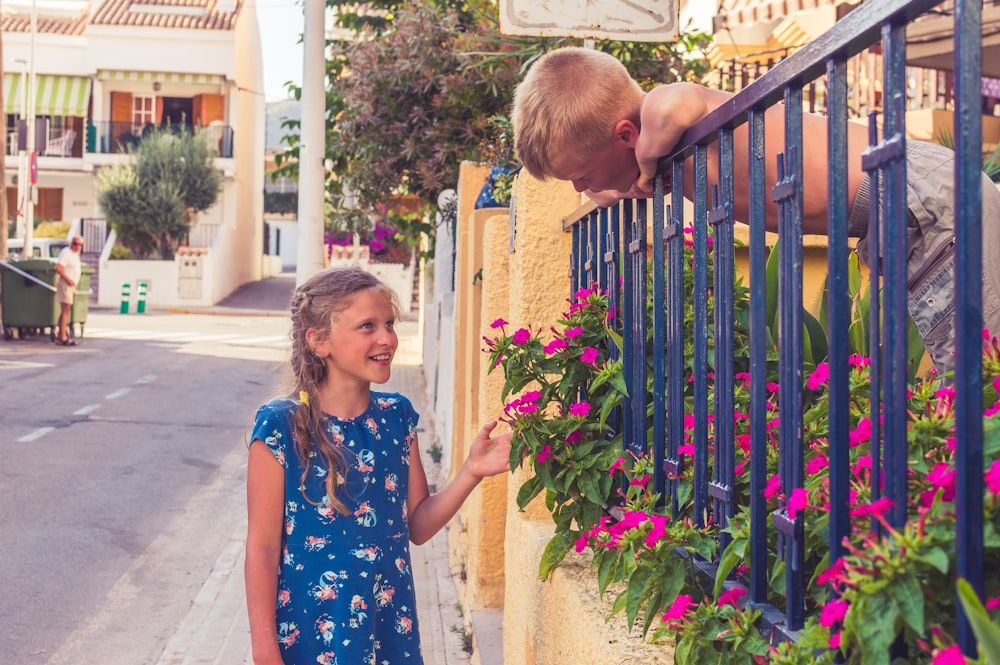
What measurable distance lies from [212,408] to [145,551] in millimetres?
5417

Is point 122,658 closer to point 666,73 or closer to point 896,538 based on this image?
point 896,538

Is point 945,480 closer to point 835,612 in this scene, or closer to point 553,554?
point 835,612

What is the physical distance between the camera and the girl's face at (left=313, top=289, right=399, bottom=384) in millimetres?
2744

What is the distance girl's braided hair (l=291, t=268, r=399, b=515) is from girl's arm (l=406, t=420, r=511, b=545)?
0.29m

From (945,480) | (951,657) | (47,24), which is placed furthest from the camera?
(47,24)

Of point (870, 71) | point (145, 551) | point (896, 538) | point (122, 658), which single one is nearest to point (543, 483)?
point (896, 538)

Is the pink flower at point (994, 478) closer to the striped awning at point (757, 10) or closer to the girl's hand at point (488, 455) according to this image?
the girl's hand at point (488, 455)

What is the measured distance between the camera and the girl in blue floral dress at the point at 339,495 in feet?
8.37

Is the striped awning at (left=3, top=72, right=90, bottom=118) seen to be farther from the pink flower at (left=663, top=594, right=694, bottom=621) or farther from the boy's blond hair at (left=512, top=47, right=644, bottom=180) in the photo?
the pink flower at (left=663, top=594, right=694, bottom=621)

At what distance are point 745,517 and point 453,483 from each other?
117 cm

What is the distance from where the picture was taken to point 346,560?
2602mm

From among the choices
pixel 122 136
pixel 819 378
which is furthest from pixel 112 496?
pixel 122 136

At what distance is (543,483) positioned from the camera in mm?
2479

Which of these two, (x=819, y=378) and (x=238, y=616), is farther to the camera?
(x=238, y=616)
